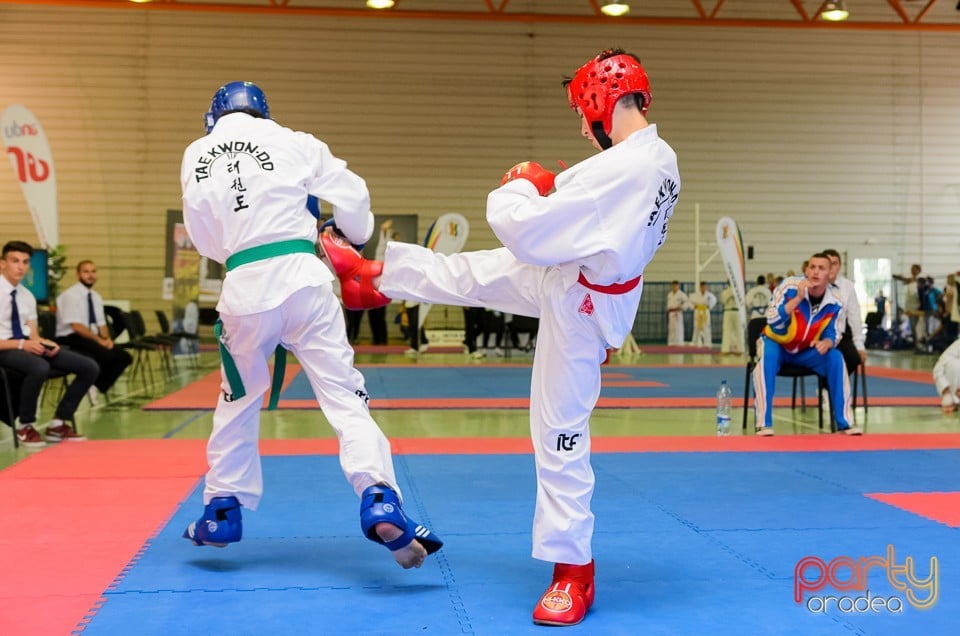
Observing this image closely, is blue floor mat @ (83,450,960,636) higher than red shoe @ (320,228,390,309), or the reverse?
red shoe @ (320,228,390,309)

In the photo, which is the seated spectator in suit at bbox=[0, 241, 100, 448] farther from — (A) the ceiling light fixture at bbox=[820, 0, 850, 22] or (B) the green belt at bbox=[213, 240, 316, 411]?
(A) the ceiling light fixture at bbox=[820, 0, 850, 22]

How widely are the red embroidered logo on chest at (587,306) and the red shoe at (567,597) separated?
780 millimetres

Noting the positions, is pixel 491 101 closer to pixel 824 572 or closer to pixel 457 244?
pixel 457 244

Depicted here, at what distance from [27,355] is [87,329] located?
180 cm

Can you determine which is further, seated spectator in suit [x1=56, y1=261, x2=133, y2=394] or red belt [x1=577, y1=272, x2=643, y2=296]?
seated spectator in suit [x1=56, y1=261, x2=133, y2=394]

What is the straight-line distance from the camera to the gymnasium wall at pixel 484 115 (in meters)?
17.5

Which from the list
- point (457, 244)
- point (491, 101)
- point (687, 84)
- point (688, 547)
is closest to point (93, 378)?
point (688, 547)

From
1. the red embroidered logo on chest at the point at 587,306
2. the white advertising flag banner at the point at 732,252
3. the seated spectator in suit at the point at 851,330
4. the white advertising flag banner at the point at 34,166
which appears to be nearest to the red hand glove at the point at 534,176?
the red embroidered logo on chest at the point at 587,306

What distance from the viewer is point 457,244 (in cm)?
1474

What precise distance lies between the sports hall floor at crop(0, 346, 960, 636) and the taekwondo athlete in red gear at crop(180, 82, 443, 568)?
0.29m

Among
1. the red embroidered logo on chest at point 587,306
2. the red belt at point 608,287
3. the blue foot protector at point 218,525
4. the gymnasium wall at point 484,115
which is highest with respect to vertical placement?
the gymnasium wall at point 484,115

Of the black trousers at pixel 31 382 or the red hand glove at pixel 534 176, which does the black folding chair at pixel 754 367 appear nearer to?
the red hand glove at pixel 534 176

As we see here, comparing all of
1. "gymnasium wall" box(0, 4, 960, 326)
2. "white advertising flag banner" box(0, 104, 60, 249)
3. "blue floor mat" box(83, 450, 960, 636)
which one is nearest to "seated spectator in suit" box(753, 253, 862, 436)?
"blue floor mat" box(83, 450, 960, 636)

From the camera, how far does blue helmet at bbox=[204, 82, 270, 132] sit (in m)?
3.35
